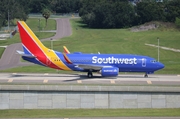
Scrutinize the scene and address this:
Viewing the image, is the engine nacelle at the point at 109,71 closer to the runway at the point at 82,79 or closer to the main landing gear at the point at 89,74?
the runway at the point at 82,79

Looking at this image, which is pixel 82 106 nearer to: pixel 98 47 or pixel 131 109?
pixel 131 109

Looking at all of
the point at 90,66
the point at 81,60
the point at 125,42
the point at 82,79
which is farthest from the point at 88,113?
the point at 125,42

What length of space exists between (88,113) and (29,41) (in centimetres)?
1879

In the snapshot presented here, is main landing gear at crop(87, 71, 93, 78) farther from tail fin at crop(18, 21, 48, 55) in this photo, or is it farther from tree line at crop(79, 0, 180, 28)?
tree line at crop(79, 0, 180, 28)

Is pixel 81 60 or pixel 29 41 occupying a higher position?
pixel 29 41

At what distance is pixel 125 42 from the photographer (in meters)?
106

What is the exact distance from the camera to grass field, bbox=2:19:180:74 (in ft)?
290

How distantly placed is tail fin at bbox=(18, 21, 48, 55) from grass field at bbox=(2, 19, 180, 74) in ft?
35.5

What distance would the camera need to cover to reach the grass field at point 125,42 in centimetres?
8843

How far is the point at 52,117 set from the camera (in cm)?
3916

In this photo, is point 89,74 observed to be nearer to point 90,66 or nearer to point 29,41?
point 90,66

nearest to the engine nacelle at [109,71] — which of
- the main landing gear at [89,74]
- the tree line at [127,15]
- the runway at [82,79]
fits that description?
the runway at [82,79]

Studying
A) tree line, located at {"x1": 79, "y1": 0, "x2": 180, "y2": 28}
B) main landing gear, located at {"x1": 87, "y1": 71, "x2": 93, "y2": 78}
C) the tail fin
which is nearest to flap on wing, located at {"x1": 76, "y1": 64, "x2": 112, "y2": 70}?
main landing gear, located at {"x1": 87, "y1": 71, "x2": 93, "y2": 78}

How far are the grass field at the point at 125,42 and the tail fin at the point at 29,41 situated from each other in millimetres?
10829
